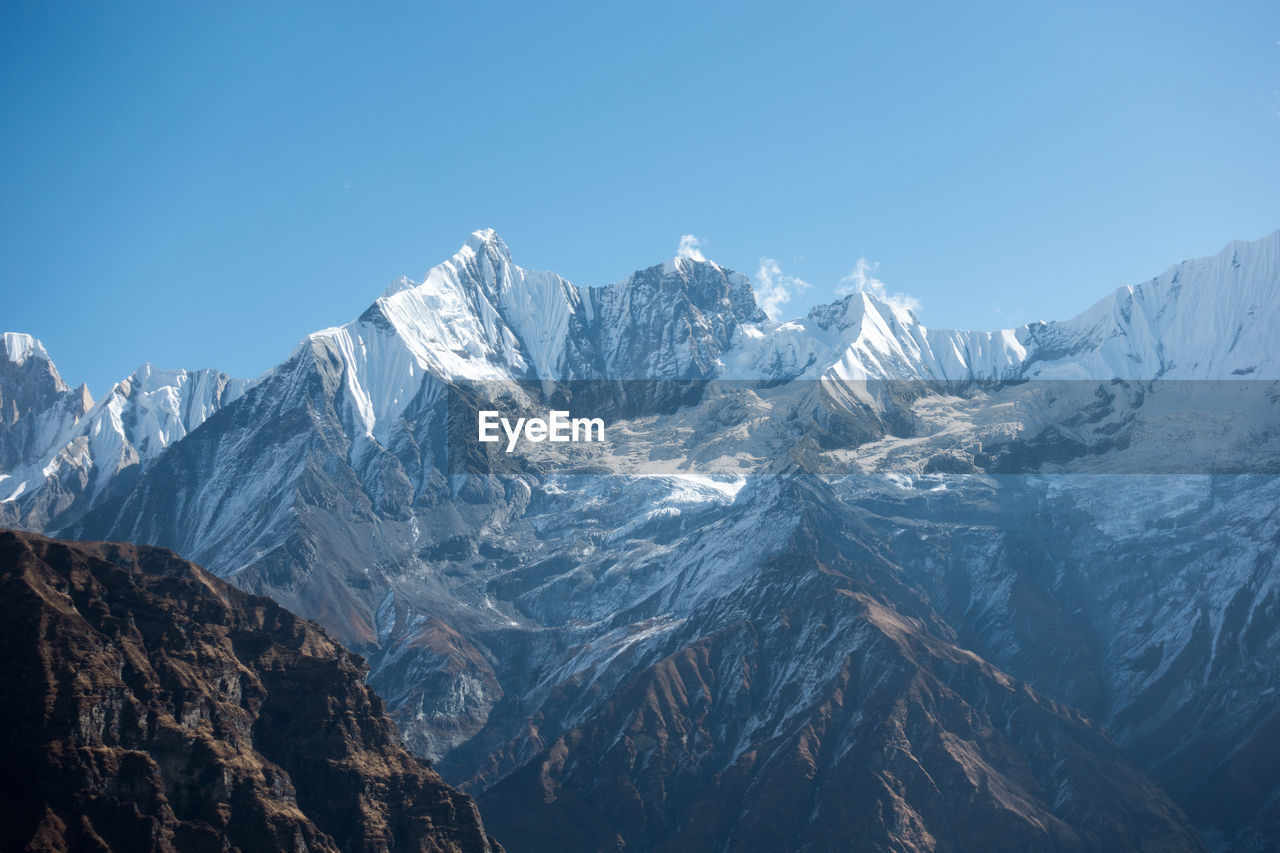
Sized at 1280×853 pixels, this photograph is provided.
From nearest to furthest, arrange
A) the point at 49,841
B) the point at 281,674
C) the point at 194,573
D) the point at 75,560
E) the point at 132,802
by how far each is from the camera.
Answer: the point at 49,841
the point at 132,802
the point at 75,560
the point at 281,674
the point at 194,573

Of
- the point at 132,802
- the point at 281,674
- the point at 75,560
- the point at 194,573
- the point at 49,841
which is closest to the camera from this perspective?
the point at 49,841

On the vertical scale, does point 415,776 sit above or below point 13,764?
below

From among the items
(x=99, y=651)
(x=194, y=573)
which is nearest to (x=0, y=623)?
(x=99, y=651)

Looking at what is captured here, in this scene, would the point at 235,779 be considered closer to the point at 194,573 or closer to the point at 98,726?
the point at 98,726

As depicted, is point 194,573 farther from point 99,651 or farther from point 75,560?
point 99,651

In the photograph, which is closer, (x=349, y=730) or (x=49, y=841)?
(x=49, y=841)

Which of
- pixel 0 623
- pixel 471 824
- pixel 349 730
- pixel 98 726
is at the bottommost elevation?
pixel 471 824
